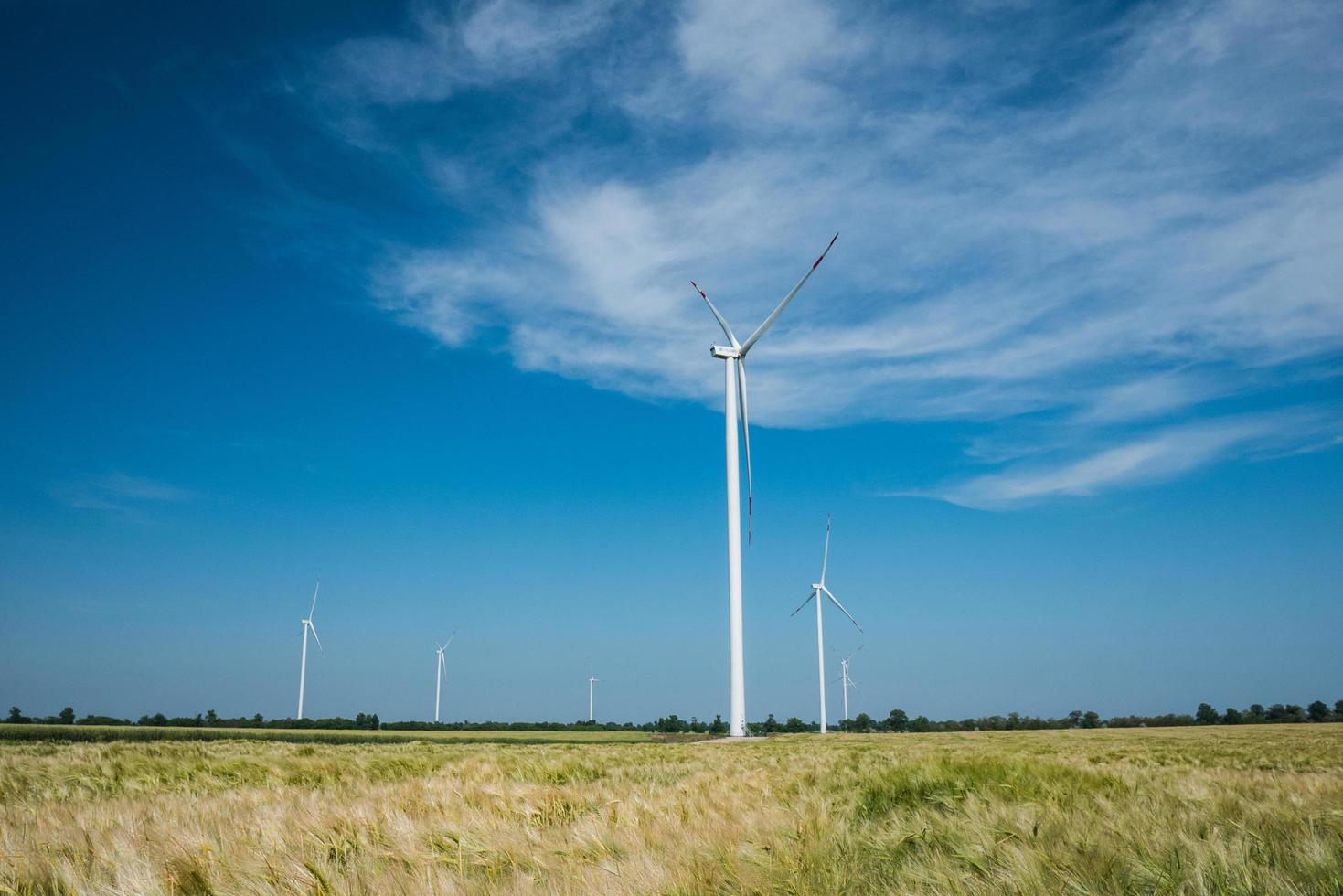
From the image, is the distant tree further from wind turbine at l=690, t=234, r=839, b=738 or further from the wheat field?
the wheat field

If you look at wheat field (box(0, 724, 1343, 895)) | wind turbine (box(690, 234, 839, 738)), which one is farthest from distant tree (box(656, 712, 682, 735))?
wheat field (box(0, 724, 1343, 895))

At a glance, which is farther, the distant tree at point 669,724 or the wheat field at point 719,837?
the distant tree at point 669,724

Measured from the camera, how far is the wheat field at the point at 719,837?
11.0ft

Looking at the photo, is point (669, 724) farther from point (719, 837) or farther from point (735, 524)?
point (719, 837)

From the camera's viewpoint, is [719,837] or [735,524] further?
[735,524]

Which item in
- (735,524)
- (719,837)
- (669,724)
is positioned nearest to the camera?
(719,837)

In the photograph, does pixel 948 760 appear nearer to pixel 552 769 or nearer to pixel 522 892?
pixel 552 769

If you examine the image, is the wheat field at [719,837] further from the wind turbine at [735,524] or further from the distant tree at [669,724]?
the distant tree at [669,724]

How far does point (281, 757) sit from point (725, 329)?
113ft

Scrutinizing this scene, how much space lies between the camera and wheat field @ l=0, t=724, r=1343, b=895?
132 inches

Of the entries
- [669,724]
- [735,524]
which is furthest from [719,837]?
[669,724]

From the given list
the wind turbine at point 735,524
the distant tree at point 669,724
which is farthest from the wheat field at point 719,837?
the distant tree at point 669,724

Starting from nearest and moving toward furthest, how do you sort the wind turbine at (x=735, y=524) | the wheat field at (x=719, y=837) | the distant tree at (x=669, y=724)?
the wheat field at (x=719, y=837), the wind turbine at (x=735, y=524), the distant tree at (x=669, y=724)

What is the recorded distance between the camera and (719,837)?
4242 mm
